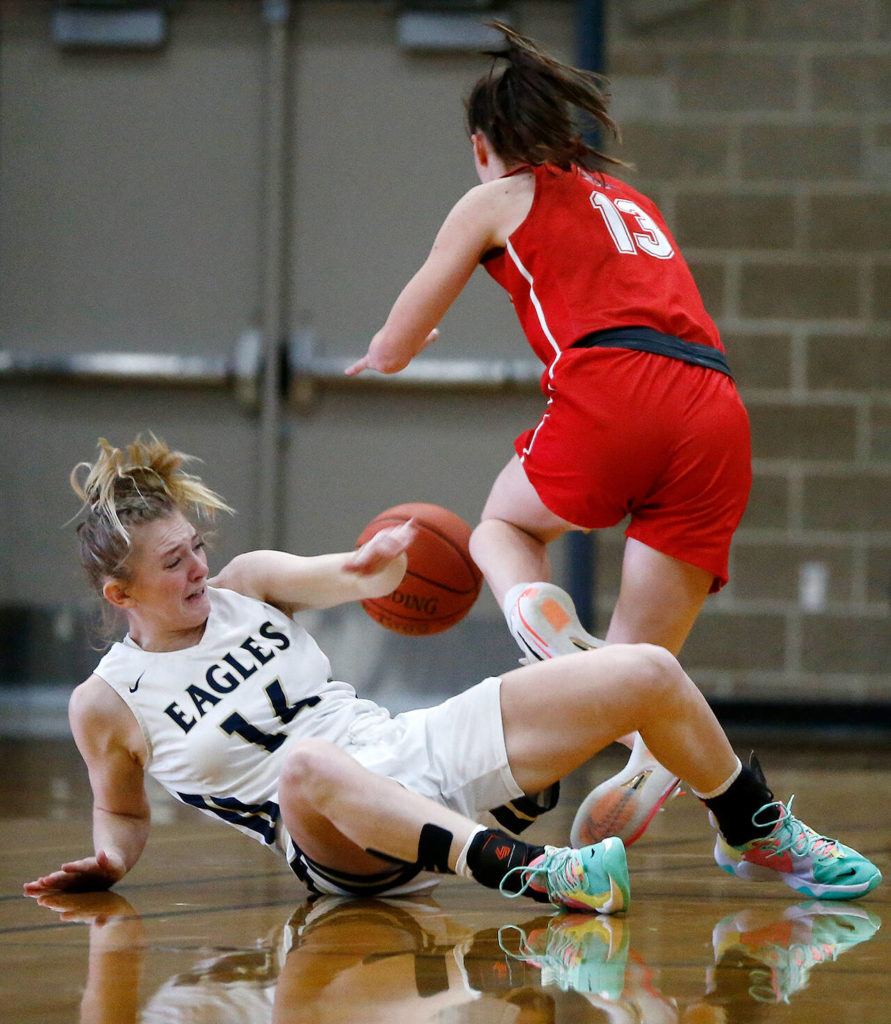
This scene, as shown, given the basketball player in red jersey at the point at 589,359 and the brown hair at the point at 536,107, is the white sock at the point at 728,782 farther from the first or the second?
the brown hair at the point at 536,107

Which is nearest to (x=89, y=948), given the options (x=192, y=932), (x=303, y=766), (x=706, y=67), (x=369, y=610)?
(x=192, y=932)

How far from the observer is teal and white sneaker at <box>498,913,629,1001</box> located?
1.36 metres

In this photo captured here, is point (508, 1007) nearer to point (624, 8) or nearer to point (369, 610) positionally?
point (369, 610)

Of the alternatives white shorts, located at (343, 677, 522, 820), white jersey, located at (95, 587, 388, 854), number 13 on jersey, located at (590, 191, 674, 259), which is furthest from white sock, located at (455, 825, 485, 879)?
number 13 on jersey, located at (590, 191, 674, 259)

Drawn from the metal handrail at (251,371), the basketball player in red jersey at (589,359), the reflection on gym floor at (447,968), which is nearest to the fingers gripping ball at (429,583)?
the basketball player in red jersey at (589,359)

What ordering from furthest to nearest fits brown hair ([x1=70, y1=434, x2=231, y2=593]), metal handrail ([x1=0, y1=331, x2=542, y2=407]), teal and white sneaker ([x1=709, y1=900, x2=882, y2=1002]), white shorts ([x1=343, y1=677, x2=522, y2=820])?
metal handrail ([x1=0, y1=331, x2=542, y2=407]), brown hair ([x1=70, y1=434, x2=231, y2=593]), white shorts ([x1=343, y1=677, x2=522, y2=820]), teal and white sneaker ([x1=709, y1=900, x2=882, y2=1002])

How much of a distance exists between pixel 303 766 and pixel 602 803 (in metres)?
0.51

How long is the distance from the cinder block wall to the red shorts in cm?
245

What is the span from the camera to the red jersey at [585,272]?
215cm

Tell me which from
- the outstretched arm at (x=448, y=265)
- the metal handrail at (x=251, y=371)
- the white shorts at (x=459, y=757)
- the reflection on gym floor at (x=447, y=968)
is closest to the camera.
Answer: the reflection on gym floor at (x=447, y=968)

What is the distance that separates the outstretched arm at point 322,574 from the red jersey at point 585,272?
1.59 ft

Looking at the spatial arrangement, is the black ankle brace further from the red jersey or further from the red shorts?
the red jersey

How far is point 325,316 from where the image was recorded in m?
4.95

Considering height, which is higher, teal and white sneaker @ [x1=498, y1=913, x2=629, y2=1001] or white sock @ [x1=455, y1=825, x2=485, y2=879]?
white sock @ [x1=455, y1=825, x2=485, y2=879]
